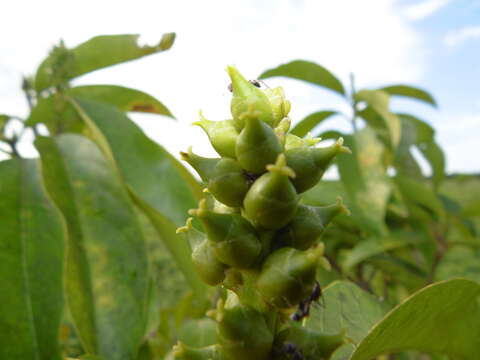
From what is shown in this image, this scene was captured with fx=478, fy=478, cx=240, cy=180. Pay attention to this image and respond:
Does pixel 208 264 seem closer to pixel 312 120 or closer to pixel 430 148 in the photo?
pixel 312 120

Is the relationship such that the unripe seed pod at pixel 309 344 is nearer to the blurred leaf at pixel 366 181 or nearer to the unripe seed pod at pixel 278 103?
the unripe seed pod at pixel 278 103

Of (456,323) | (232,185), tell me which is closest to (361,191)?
(456,323)

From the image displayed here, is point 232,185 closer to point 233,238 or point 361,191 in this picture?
point 233,238

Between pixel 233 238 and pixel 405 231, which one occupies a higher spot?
pixel 233 238

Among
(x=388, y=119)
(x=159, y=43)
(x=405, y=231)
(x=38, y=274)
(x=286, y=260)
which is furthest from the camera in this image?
(x=405, y=231)

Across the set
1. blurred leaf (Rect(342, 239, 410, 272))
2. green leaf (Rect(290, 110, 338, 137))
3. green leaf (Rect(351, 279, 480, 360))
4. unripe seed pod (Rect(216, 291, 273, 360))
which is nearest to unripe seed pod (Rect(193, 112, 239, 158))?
unripe seed pod (Rect(216, 291, 273, 360))

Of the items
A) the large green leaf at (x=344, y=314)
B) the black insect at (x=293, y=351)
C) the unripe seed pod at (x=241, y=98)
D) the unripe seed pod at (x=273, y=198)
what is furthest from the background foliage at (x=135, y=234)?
the unripe seed pod at (x=241, y=98)

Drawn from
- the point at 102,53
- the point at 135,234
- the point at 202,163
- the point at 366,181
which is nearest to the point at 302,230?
the point at 202,163
